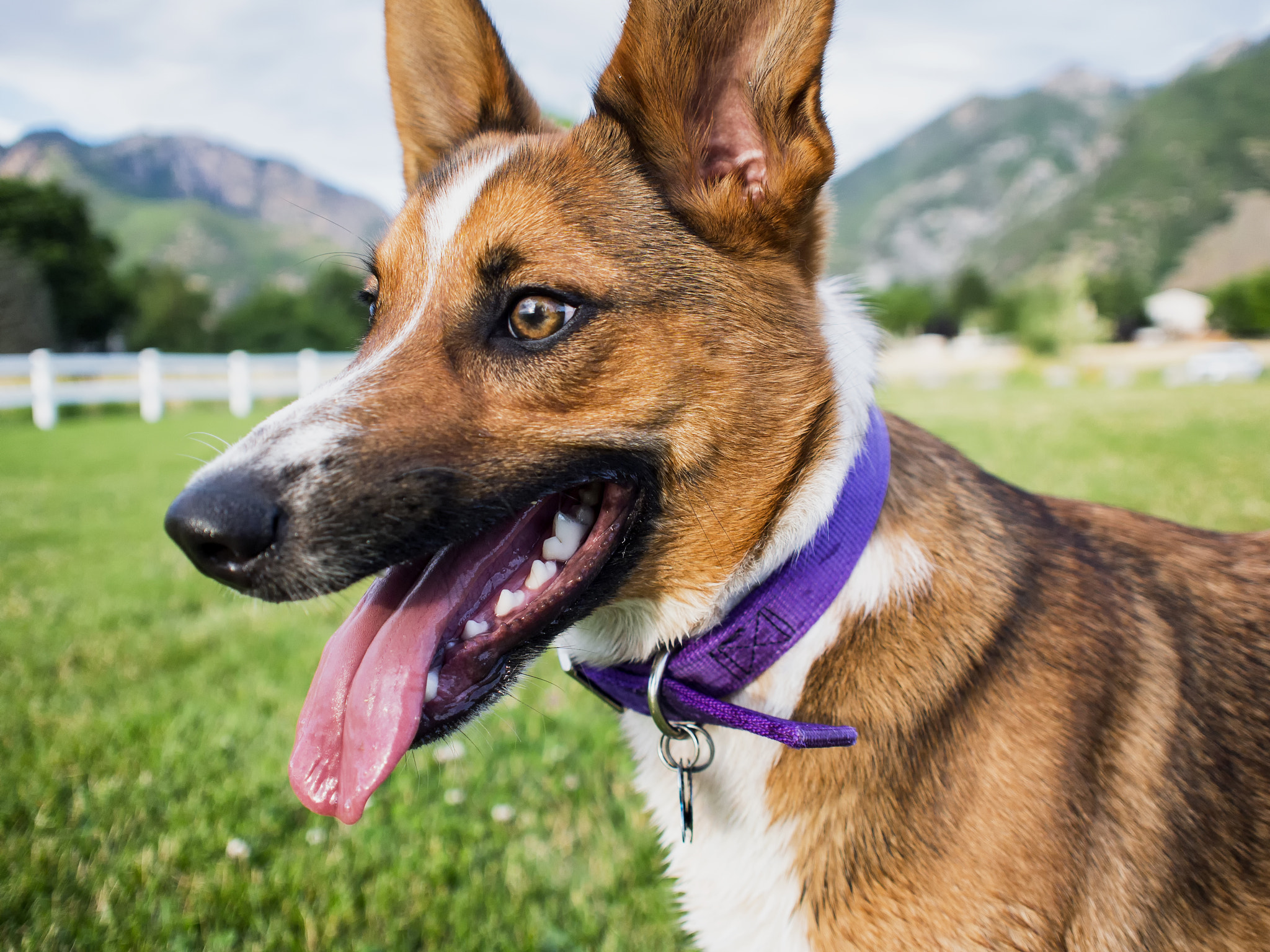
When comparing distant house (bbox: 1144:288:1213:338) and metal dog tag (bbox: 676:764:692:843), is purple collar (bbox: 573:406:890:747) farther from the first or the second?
distant house (bbox: 1144:288:1213:338)

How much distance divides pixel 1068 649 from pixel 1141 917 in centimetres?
57

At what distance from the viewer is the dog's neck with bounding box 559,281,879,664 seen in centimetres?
193

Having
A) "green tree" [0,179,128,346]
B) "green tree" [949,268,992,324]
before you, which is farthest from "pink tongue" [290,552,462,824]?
"green tree" [949,268,992,324]

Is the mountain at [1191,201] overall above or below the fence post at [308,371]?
above

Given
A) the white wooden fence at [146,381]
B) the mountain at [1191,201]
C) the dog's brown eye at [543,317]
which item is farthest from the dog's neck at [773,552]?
the mountain at [1191,201]

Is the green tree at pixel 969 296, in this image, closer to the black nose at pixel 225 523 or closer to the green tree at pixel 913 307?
the green tree at pixel 913 307

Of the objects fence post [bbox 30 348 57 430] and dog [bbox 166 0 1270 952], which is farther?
fence post [bbox 30 348 57 430]

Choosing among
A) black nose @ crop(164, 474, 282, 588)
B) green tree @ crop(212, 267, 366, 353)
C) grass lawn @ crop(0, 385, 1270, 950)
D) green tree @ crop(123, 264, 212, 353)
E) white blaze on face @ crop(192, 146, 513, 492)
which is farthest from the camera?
green tree @ crop(123, 264, 212, 353)

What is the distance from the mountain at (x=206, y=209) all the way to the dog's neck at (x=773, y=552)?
68201mm

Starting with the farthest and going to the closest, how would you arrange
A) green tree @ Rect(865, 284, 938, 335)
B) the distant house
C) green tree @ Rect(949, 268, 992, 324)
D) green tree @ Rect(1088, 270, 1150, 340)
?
green tree @ Rect(949, 268, 992, 324) < green tree @ Rect(865, 284, 938, 335) < the distant house < green tree @ Rect(1088, 270, 1150, 340)

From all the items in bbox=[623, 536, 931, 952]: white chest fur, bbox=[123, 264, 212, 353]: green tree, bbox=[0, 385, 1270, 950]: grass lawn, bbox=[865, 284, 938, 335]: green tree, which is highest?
bbox=[865, 284, 938, 335]: green tree

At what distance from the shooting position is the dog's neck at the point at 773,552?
1.93 meters

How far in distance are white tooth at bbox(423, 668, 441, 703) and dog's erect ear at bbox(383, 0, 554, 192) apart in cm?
179

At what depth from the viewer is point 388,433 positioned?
177cm
